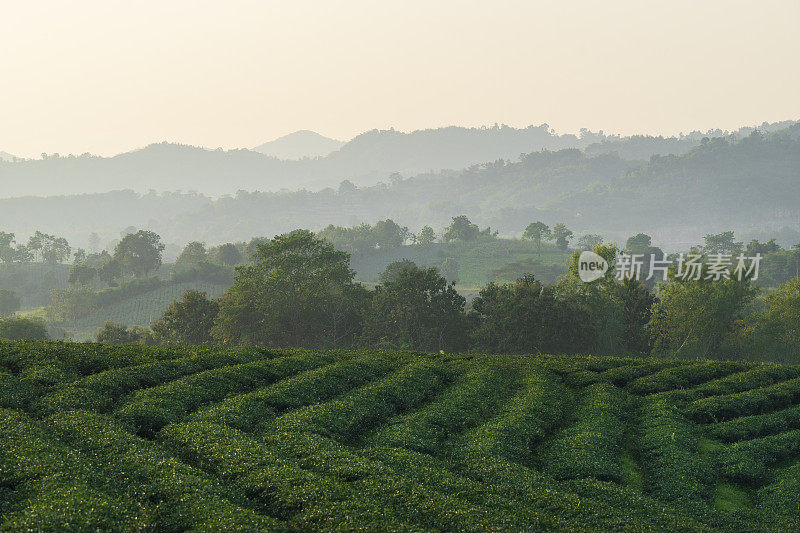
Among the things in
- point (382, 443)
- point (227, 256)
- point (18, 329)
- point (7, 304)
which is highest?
point (227, 256)

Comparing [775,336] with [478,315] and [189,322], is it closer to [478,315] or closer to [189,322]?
[478,315]

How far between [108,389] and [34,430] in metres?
6.66

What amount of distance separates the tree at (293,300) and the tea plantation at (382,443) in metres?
31.2

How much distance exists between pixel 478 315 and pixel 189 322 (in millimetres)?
35274

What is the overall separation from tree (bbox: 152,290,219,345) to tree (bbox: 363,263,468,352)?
19.8 metres

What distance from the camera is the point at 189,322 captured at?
72875 mm

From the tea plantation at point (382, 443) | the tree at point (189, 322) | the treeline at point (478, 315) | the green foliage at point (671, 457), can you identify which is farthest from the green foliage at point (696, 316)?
the tree at point (189, 322)

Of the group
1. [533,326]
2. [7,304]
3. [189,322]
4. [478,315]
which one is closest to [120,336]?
[189,322]

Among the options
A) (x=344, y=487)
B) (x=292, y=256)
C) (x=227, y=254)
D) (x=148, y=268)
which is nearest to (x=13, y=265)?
(x=148, y=268)

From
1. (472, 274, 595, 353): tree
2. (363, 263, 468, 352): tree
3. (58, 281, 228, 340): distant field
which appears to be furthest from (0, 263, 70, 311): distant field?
(472, 274, 595, 353): tree

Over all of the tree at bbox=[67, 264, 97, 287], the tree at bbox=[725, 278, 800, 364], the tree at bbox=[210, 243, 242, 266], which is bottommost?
the tree at bbox=[67, 264, 97, 287]

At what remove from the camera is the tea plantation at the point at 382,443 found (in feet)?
58.7

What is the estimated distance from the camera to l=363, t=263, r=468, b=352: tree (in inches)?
2776

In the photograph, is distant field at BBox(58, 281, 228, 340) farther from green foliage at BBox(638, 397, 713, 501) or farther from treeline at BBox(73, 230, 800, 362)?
green foliage at BBox(638, 397, 713, 501)
